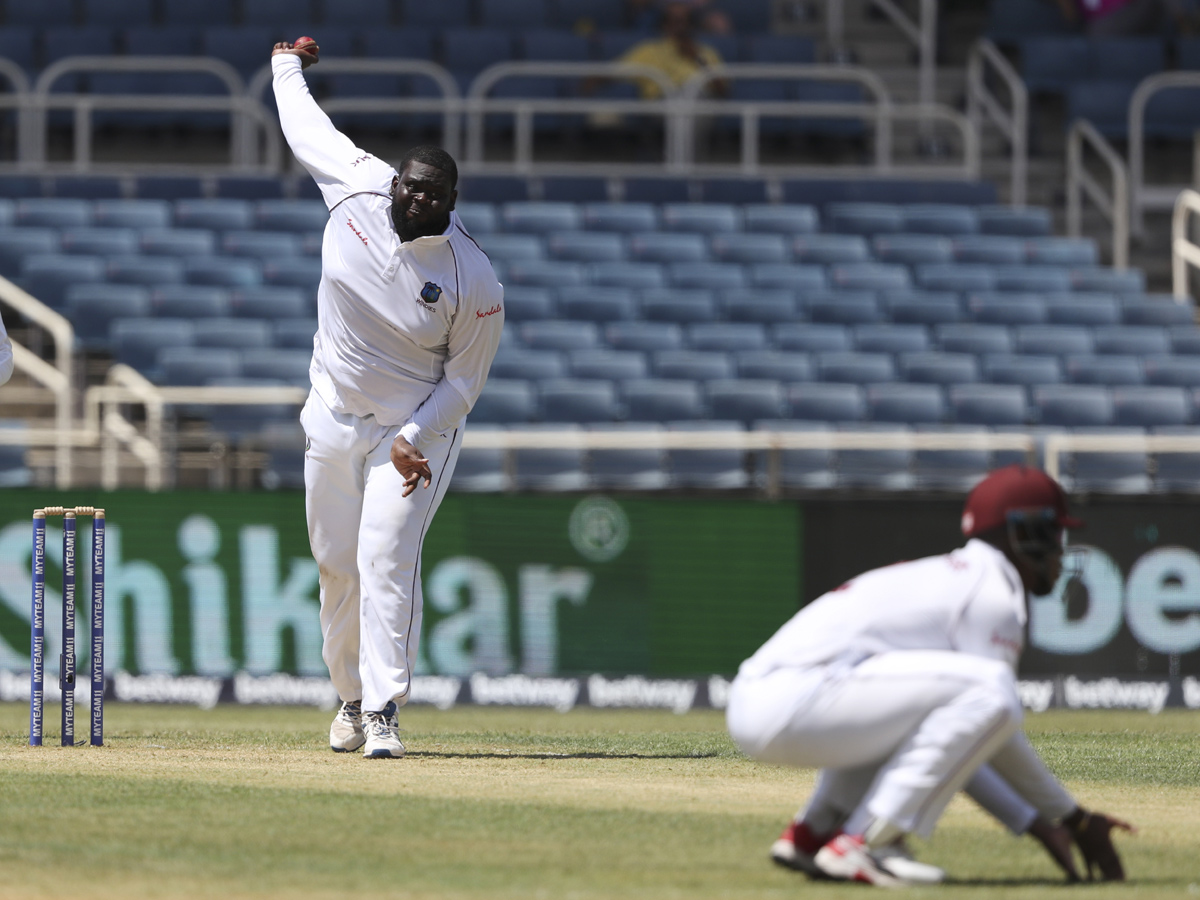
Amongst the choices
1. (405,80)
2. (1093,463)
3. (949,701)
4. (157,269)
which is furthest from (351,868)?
(405,80)

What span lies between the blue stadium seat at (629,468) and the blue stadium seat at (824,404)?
1.58m

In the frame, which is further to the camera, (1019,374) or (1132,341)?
(1132,341)

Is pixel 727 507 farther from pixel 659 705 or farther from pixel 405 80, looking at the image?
pixel 405 80

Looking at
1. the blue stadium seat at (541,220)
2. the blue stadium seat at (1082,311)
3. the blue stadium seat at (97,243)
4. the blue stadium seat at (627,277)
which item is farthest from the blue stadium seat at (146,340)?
the blue stadium seat at (1082,311)

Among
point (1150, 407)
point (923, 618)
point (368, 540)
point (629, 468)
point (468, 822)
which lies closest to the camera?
point (923, 618)

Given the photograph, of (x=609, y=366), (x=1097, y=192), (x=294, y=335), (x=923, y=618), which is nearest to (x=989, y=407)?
(x=609, y=366)

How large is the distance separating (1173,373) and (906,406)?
2555 mm

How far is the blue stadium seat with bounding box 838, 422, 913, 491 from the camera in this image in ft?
47.2

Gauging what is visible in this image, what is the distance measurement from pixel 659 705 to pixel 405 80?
8.66 meters

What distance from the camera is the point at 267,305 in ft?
54.1

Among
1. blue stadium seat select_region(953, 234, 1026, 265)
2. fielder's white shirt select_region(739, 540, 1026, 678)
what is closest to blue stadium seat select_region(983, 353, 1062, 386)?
blue stadium seat select_region(953, 234, 1026, 265)

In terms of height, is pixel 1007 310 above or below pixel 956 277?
below

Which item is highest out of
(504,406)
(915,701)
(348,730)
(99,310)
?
(99,310)

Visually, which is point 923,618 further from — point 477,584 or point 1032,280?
point 1032,280
